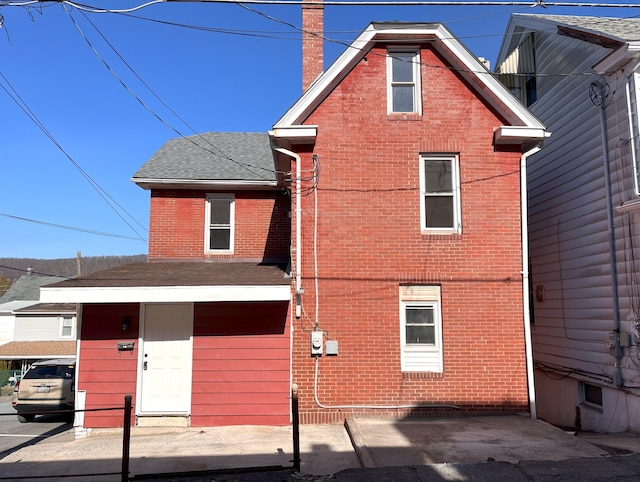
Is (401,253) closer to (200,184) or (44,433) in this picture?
(200,184)

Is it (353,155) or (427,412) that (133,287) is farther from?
(427,412)

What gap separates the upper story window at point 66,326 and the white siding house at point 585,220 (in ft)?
90.6

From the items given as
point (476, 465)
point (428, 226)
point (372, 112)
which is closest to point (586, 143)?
point (428, 226)

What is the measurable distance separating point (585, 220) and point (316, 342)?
623 centimetres

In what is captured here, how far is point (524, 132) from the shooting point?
905 centimetres

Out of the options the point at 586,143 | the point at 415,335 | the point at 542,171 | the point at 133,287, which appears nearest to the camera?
the point at 133,287

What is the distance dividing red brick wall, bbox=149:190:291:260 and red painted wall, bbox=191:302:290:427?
311 centimetres

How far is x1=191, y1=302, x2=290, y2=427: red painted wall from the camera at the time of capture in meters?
8.74

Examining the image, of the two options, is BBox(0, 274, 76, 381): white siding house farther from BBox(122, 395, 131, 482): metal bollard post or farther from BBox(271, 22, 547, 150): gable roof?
BBox(122, 395, 131, 482): metal bollard post

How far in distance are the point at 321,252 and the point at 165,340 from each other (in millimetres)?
3418

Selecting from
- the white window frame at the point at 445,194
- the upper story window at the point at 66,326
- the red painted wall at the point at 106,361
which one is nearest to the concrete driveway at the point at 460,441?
the white window frame at the point at 445,194

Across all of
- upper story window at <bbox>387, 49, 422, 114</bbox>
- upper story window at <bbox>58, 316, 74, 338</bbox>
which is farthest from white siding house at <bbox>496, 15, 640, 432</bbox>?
upper story window at <bbox>58, 316, 74, 338</bbox>

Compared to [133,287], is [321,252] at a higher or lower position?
higher

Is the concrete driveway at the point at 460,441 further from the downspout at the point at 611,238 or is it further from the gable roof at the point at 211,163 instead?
the gable roof at the point at 211,163
